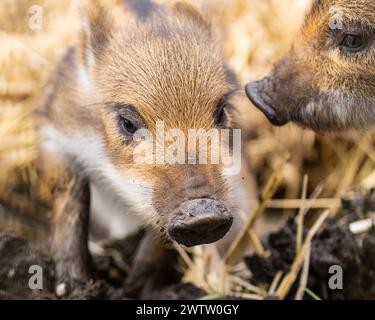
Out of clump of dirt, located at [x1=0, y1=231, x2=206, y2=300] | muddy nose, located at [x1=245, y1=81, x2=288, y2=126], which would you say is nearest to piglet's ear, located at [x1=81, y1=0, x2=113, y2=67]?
muddy nose, located at [x1=245, y1=81, x2=288, y2=126]

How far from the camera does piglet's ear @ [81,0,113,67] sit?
1.95 metres

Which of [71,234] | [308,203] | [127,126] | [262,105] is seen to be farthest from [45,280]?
[308,203]

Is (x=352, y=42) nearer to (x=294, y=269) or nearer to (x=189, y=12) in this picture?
(x=189, y=12)

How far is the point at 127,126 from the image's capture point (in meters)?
1.85

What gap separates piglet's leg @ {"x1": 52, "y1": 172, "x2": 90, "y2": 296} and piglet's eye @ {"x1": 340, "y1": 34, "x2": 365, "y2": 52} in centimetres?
88

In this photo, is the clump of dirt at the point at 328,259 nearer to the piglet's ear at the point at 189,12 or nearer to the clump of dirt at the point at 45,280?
the clump of dirt at the point at 45,280

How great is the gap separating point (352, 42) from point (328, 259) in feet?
2.10

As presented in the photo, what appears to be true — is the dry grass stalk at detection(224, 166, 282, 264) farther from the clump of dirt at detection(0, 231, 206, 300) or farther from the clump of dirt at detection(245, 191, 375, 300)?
the clump of dirt at detection(0, 231, 206, 300)

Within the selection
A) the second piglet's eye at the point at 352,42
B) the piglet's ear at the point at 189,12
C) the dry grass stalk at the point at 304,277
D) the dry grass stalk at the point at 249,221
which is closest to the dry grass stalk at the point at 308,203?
the dry grass stalk at the point at 249,221

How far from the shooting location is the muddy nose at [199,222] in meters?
1.58

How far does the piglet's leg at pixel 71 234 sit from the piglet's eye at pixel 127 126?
41 cm

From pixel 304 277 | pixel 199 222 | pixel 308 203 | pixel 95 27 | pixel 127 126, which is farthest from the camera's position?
pixel 308 203

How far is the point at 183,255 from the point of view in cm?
236
